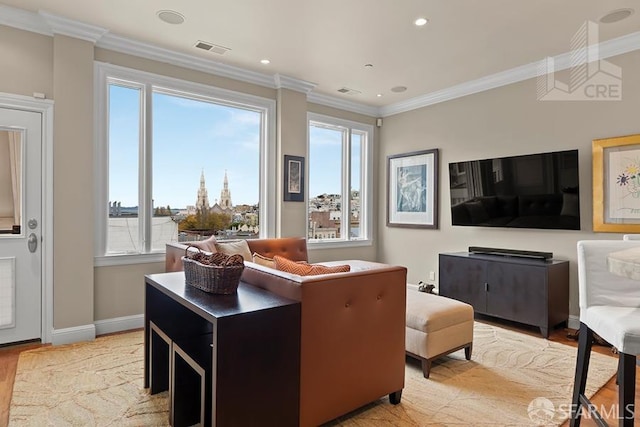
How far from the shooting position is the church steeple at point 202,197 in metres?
4.30

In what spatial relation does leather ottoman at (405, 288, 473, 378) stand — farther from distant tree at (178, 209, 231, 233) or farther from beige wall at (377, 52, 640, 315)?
distant tree at (178, 209, 231, 233)

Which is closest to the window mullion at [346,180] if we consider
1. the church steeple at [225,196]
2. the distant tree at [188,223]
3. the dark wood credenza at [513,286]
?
the dark wood credenza at [513,286]

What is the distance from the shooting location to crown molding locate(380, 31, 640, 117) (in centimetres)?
348

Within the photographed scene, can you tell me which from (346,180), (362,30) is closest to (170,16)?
(362,30)

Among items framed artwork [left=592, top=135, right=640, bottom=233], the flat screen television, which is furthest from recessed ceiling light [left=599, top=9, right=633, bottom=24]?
the flat screen television

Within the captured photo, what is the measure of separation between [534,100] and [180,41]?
3757 millimetres

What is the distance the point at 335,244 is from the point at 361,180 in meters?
1.15

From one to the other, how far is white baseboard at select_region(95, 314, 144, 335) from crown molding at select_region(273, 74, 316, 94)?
306 cm

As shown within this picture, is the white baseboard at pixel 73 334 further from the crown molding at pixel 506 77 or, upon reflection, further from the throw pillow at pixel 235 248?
A: the crown molding at pixel 506 77

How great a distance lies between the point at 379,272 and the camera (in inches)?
83.0

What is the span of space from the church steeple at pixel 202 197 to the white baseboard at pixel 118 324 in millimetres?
1307

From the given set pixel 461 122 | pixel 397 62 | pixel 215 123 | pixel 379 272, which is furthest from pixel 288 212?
pixel 379 272

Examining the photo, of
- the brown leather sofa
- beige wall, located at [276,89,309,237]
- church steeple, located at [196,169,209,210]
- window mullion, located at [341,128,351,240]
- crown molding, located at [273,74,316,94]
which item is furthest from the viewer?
window mullion, located at [341,128,351,240]

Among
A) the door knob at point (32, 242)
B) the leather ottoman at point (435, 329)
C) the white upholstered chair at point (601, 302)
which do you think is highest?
the door knob at point (32, 242)
